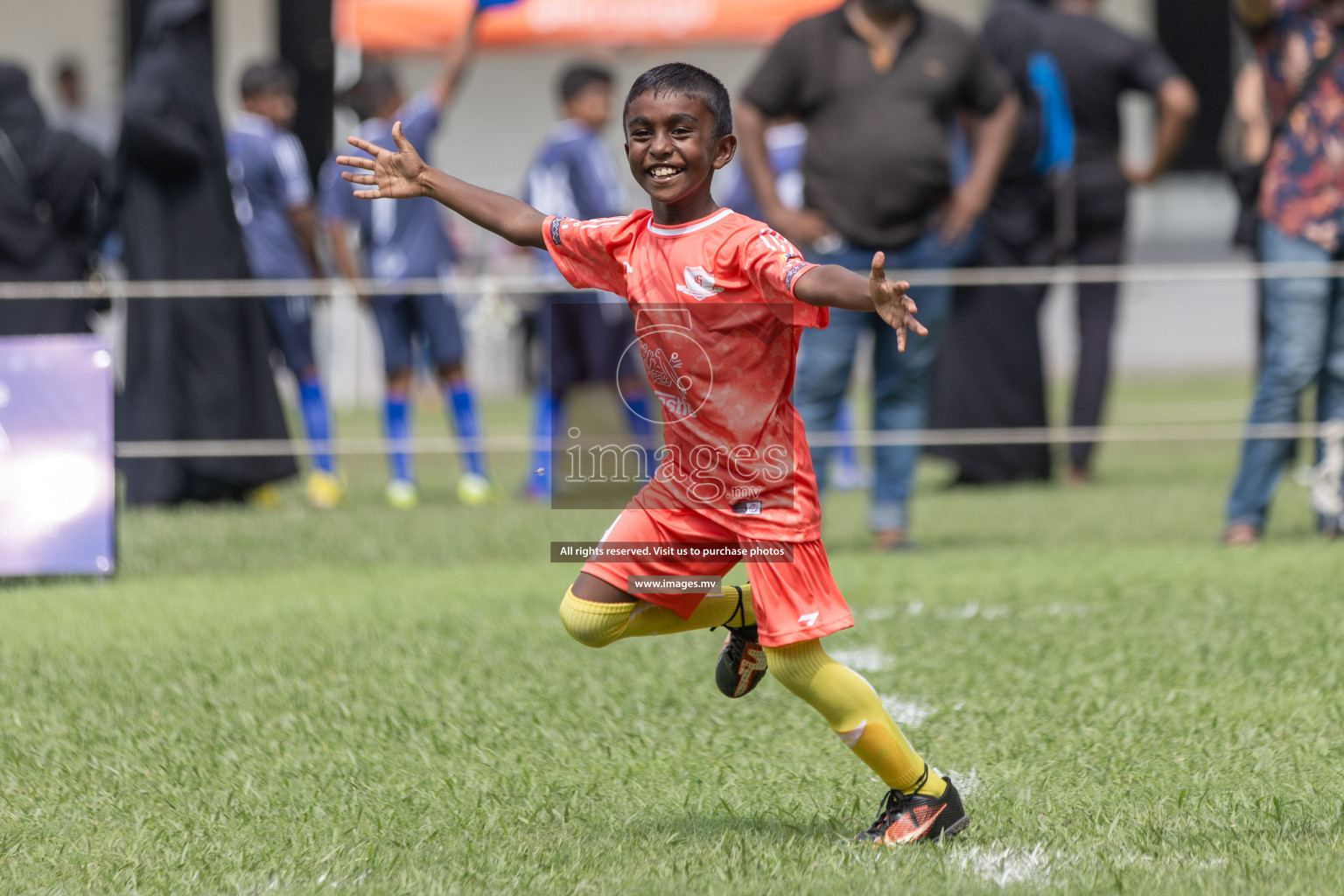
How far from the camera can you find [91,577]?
6.43 meters

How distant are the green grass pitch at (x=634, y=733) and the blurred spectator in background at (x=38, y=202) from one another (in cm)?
152

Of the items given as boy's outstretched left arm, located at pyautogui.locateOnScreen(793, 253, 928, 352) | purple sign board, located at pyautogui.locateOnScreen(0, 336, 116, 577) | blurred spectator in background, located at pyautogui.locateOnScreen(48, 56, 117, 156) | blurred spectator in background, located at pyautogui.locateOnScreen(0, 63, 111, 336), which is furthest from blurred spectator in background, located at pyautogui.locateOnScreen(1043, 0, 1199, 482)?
blurred spectator in background, located at pyautogui.locateOnScreen(48, 56, 117, 156)

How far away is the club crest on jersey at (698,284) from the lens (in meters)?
3.18

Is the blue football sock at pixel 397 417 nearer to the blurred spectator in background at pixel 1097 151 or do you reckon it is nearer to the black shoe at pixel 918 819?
the blurred spectator in background at pixel 1097 151

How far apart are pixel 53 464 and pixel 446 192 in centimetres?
343

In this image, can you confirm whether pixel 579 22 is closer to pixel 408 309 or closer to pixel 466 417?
pixel 408 309

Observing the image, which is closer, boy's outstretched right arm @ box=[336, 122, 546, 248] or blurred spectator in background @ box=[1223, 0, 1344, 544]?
boy's outstretched right arm @ box=[336, 122, 546, 248]

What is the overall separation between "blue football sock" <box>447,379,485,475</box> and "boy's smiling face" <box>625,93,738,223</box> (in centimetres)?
582

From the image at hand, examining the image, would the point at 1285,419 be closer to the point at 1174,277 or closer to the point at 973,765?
the point at 1174,277

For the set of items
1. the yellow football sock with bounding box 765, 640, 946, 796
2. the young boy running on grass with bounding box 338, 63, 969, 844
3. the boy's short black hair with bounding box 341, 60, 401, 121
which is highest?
the boy's short black hair with bounding box 341, 60, 401, 121

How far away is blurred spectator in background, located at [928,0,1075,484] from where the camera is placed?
29.9 feet

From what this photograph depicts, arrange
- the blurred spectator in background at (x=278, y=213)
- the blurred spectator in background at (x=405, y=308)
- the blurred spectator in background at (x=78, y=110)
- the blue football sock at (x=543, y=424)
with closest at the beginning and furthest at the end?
the blue football sock at (x=543, y=424), the blurred spectator in background at (x=405, y=308), the blurred spectator in background at (x=278, y=213), the blurred spectator in background at (x=78, y=110)

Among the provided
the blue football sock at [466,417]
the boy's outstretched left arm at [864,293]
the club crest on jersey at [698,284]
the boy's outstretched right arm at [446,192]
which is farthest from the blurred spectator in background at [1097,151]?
the boy's outstretched left arm at [864,293]

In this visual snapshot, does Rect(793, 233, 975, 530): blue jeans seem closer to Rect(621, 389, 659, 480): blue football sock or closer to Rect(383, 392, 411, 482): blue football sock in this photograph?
Rect(621, 389, 659, 480): blue football sock
